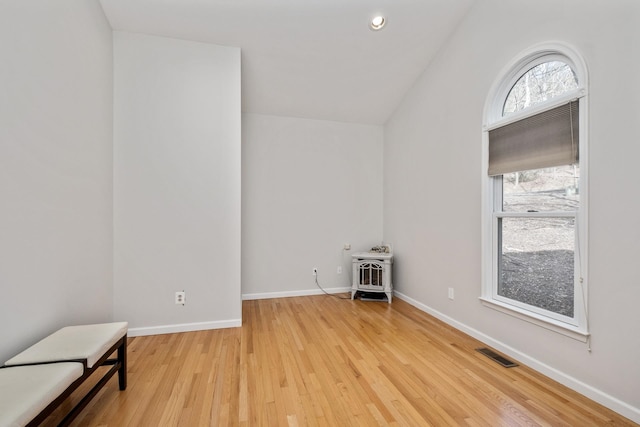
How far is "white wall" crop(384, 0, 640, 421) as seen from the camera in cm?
163

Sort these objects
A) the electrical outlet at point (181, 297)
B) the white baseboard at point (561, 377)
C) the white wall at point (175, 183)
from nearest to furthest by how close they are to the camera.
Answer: the white baseboard at point (561, 377)
the white wall at point (175, 183)
the electrical outlet at point (181, 297)

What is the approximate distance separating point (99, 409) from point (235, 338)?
112 cm

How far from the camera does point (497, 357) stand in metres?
2.30

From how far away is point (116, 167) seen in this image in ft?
8.79

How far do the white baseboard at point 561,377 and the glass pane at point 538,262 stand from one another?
40 cm

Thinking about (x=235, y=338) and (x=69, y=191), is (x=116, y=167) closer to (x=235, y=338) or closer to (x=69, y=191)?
(x=69, y=191)

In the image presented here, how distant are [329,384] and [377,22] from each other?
3160mm

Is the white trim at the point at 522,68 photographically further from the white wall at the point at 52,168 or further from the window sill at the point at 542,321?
the white wall at the point at 52,168

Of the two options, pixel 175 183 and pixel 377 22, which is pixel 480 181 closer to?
pixel 377 22

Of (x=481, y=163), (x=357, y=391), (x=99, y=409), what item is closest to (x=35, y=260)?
(x=99, y=409)

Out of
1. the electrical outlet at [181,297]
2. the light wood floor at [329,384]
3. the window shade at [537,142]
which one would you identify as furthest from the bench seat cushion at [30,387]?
the window shade at [537,142]

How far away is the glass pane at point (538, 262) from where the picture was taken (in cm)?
202

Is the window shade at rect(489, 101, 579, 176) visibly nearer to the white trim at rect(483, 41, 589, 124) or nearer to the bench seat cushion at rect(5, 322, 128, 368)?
the white trim at rect(483, 41, 589, 124)

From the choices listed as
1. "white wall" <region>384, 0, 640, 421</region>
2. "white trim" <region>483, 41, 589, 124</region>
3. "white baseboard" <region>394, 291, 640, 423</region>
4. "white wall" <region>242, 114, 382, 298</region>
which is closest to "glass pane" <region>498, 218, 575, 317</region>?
"white wall" <region>384, 0, 640, 421</region>
